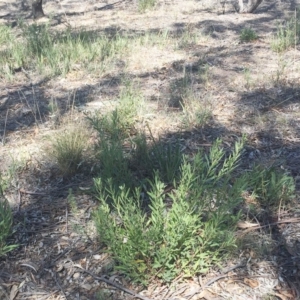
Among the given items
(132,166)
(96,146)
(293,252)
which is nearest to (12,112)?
(96,146)

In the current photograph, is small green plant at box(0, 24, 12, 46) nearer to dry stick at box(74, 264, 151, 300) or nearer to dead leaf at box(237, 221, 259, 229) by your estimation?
dry stick at box(74, 264, 151, 300)

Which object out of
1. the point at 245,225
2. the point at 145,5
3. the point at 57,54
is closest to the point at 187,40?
the point at 57,54

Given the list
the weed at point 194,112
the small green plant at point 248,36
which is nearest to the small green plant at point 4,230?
the weed at point 194,112

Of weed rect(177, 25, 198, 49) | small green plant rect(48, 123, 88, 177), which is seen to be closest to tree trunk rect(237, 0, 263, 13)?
weed rect(177, 25, 198, 49)

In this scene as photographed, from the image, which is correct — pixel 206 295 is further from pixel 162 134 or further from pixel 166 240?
pixel 162 134

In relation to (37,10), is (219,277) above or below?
below

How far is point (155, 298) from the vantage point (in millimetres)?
2232

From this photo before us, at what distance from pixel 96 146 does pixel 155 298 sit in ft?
4.94

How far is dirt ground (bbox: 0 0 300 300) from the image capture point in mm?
2332

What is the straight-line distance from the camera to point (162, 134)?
12.7 feet

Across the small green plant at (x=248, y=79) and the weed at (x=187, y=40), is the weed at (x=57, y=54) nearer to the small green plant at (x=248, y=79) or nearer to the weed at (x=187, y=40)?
the weed at (x=187, y=40)

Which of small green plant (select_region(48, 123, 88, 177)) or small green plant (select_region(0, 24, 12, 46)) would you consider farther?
small green plant (select_region(0, 24, 12, 46))

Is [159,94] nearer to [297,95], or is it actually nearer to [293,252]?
[297,95]

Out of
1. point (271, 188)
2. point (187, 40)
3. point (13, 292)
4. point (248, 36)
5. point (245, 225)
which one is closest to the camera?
point (13, 292)
